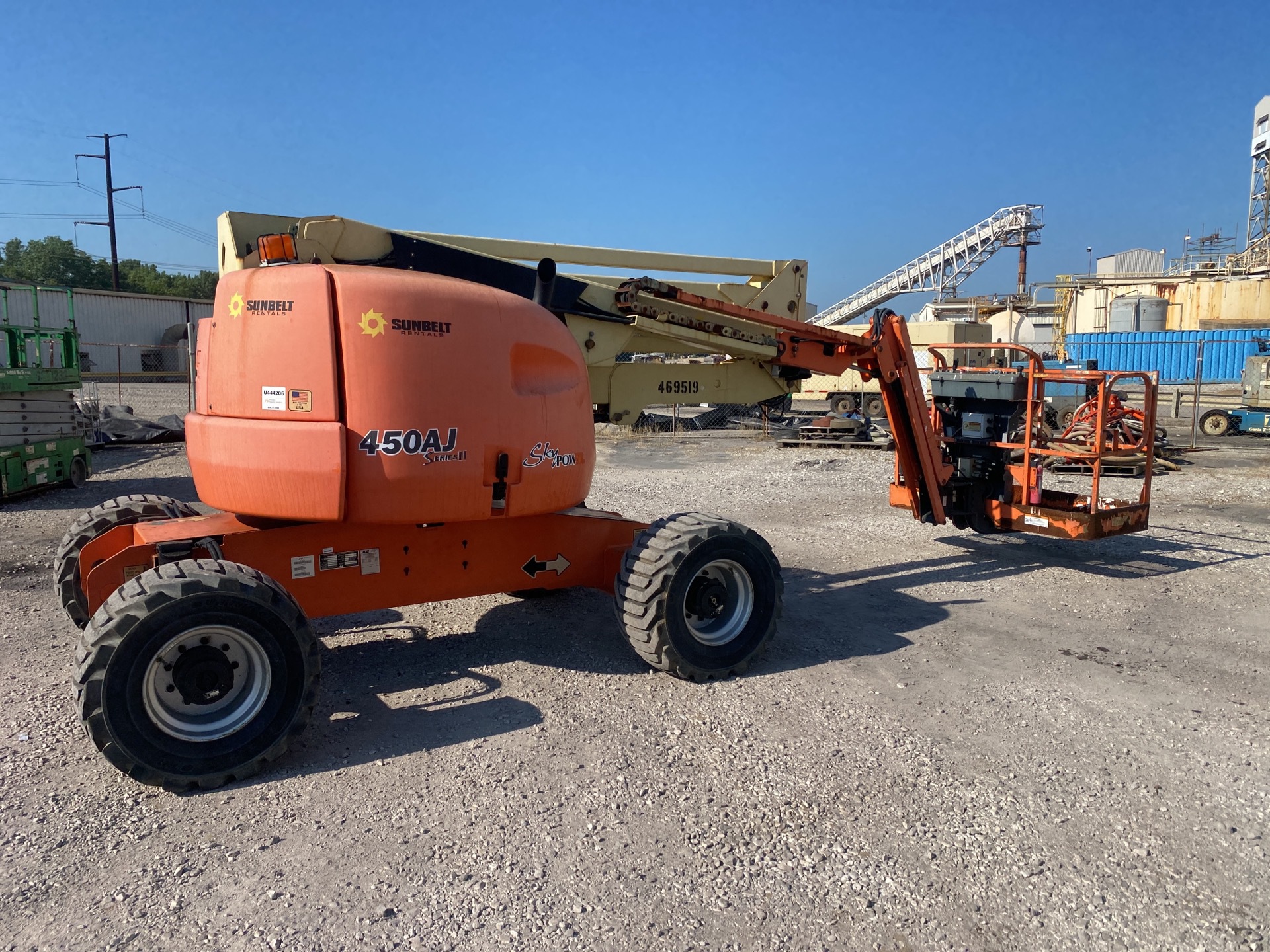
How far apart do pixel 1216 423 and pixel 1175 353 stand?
2005 cm

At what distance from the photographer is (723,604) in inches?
235

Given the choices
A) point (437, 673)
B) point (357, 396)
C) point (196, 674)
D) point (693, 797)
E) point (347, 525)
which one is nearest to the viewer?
point (693, 797)

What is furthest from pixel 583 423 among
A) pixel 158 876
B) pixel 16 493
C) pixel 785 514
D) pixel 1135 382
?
pixel 1135 382

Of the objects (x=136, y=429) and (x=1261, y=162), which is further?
(x=1261, y=162)

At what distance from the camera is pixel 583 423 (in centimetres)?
574

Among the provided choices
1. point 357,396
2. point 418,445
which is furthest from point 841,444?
point 357,396

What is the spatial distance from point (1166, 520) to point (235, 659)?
11.3m

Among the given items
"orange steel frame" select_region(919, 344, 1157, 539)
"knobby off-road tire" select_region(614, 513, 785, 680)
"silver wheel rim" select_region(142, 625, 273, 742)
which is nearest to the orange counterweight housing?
"silver wheel rim" select_region(142, 625, 273, 742)

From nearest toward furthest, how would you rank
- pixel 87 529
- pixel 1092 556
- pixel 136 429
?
pixel 87 529, pixel 1092 556, pixel 136 429

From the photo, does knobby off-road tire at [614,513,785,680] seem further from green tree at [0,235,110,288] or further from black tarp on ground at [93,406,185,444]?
green tree at [0,235,110,288]

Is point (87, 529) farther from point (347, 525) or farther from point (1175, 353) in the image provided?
point (1175, 353)

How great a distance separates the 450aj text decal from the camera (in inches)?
189

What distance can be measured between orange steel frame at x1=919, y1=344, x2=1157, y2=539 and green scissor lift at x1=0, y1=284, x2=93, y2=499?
11907 millimetres

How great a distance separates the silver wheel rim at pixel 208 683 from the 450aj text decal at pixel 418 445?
115cm
